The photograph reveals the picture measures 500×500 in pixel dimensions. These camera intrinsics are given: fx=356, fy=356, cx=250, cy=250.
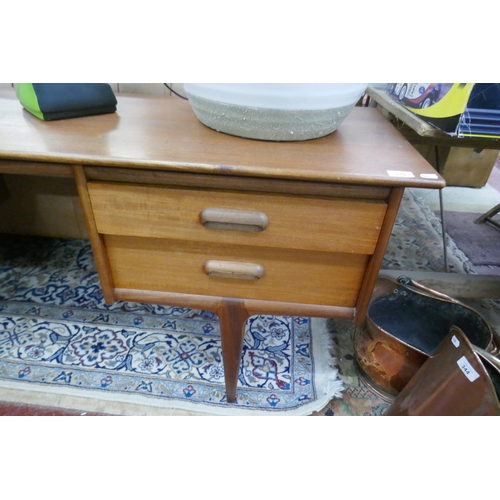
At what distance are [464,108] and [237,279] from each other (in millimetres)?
466

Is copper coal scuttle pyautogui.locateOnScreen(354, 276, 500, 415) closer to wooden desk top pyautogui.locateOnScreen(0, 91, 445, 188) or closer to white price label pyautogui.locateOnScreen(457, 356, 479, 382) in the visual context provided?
white price label pyautogui.locateOnScreen(457, 356, 479, 382)

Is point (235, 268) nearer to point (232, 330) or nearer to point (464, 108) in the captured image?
point (232, 330)

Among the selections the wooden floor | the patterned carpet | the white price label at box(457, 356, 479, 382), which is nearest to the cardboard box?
the white price label at box(457, 356, 479, 382)

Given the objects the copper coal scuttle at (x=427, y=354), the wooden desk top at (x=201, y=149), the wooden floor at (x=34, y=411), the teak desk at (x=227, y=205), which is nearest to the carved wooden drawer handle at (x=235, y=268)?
the teak desk at (x=227, y=205)

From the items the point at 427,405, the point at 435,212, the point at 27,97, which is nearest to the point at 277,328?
the point at 427,405

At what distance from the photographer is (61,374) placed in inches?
35.0

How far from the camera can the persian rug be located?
84cm

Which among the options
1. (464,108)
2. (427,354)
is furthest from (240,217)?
(427,354)

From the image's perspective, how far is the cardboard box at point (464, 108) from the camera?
57 centimetres

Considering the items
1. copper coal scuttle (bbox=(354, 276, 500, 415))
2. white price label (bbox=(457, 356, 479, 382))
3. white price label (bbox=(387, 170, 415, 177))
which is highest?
white price label (bbox=(387, 170, 415, 177))

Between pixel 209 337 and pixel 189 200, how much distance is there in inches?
23.0

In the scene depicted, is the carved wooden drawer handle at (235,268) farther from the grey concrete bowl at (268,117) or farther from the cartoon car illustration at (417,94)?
the cartoon car illustration at (417,94)

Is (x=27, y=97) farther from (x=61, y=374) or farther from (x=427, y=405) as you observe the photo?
(x=427, y=405)

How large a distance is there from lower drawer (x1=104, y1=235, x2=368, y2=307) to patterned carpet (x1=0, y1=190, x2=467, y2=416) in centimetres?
35
